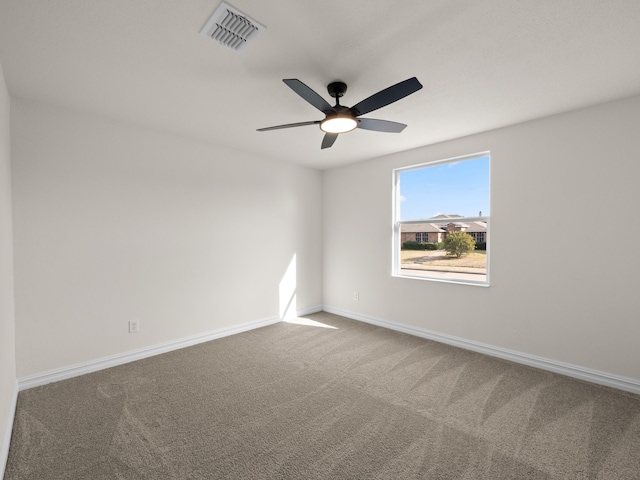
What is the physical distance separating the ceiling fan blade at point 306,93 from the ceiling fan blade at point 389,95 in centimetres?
A: 24

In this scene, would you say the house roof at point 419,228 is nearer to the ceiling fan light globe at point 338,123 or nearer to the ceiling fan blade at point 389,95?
the ceiling fan light globe at point 338,123

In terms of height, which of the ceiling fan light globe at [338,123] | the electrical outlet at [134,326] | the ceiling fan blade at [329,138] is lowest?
the electrical outlet at [134,326]

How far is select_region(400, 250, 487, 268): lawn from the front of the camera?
3542 mm

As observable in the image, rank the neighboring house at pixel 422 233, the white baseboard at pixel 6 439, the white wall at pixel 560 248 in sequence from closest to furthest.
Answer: the white baseboard at pixel 6 439 < the white wall at pixel 560 248 < the neighboring house at pixel 422 233

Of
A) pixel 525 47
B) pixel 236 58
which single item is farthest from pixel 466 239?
pixel 236 58

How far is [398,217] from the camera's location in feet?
14.2

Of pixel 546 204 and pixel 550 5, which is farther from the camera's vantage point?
pixel 546 204

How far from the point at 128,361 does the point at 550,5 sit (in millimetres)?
4280

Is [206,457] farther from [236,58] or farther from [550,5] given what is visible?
[550,5]

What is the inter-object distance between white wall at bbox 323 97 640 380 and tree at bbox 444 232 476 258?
1.01 ft

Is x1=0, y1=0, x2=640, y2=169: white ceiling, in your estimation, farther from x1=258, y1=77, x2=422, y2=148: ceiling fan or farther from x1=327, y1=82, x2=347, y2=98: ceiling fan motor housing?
x1=258, y1=77, x2=422, y2=148: ceiling fan

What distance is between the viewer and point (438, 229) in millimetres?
3930

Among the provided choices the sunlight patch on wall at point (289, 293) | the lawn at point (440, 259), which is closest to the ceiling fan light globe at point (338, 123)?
the lawn at point (440, 259)

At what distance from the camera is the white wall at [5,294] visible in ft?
6.21
